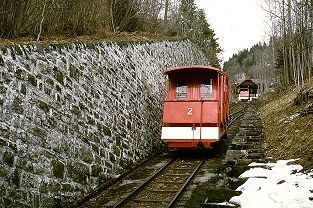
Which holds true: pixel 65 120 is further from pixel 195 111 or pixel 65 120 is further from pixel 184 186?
pixel 195 111

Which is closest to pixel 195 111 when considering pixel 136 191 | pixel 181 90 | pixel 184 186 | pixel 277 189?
pixel 181 90

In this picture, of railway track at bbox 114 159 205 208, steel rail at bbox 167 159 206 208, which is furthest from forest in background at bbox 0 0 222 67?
steel rail at bbox 167 159 206 208

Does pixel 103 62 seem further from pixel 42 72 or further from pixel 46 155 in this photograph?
A: pixel 46 155

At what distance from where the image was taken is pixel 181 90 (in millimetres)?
13422

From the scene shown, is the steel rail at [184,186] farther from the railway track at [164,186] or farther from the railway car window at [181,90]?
the railway car window at [181,90]

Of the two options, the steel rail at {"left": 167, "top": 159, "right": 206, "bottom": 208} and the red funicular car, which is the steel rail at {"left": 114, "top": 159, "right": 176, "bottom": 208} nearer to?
the steel rail at {"left": 167, "top": 159, "right": 206, "bottom": 208}

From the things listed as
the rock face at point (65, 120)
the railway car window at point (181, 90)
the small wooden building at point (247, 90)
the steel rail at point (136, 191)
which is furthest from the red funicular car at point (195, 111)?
the small wooden building at point (247, 90)

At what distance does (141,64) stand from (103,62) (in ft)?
13.8

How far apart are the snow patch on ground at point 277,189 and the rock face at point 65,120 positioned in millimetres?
3532

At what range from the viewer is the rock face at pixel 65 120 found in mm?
5938

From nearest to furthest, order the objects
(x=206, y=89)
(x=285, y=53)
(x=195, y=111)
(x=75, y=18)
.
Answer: (x=195, y=111)
(x=75, y=18)
(x=206, y=89)
(x=285, y=53)

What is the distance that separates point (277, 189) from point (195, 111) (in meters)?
7.13

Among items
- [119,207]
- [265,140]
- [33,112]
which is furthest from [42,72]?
[265,140]

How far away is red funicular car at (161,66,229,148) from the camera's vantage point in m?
12.2
